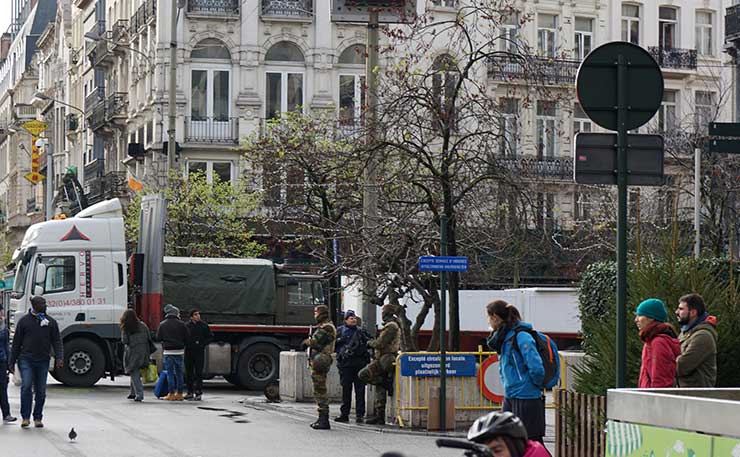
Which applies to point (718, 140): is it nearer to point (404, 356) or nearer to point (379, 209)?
point (404, 356)

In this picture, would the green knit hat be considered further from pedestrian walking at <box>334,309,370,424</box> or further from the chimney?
the chimney

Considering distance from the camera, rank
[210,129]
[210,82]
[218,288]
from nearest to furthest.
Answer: [218,288]
[210,129]
[210,82]

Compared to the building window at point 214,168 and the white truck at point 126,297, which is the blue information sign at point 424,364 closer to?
the white truck at point 126,297

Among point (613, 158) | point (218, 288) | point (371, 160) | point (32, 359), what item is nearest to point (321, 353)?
point (371, 160)

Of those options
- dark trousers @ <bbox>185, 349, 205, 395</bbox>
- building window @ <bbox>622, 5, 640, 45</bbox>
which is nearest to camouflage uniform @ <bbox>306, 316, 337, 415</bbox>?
dark trousers @ <bbox>185, 349, 205, 395</bbox>

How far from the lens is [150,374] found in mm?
28312

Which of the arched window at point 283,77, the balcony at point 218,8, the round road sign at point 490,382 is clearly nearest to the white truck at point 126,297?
the round road sign at point 490,382

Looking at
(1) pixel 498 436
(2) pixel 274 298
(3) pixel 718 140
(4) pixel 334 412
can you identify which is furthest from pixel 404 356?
(1) pixel 498 436

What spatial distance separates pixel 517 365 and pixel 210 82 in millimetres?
42008

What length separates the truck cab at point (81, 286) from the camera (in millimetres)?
29189

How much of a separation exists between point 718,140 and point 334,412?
11.1m

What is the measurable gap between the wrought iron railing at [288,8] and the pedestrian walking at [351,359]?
110 ft

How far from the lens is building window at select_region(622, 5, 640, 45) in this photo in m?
56.2

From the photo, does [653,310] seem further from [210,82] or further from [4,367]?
[210,82]
